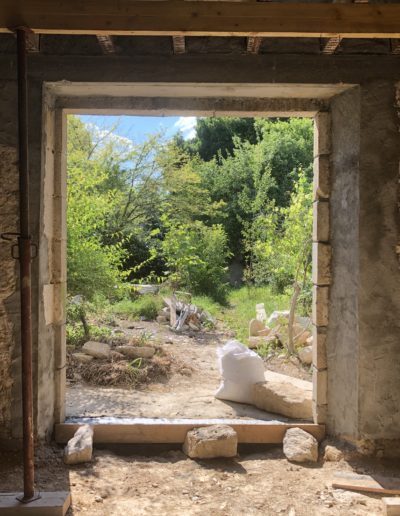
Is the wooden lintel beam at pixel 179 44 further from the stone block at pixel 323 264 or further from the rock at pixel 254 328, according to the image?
the rock at pixel 254 328

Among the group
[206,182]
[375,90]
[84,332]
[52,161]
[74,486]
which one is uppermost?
[206,182]

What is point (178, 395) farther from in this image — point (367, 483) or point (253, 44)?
point (253, 44)

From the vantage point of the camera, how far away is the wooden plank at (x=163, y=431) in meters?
4.25

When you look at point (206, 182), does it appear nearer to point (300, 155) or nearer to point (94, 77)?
point (300, 155)

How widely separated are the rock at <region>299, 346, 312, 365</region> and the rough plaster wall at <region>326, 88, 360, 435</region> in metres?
2.34

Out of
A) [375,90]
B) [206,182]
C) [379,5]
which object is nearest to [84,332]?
[375,90]

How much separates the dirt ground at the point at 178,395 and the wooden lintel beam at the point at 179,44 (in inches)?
129

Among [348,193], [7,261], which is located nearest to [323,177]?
[348,193]

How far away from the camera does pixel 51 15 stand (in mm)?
2721

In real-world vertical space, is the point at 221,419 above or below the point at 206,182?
below

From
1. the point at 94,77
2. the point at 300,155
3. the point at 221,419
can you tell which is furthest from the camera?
the point at 300,155

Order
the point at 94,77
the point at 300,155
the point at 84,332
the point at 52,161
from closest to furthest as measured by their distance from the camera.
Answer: the point at 94,77 < the point at 52,161 < the point at 84,332 < the point at 300,155

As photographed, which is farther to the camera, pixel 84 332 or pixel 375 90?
pixel 84 332

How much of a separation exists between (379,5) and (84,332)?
19.1ft
